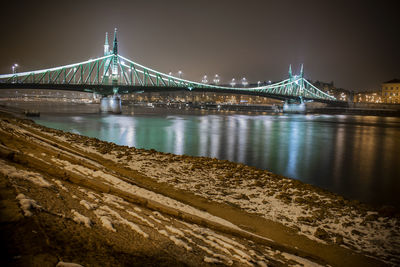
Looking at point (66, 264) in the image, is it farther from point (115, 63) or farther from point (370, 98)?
point (370, 98)

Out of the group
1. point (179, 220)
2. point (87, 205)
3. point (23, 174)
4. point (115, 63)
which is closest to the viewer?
point (87, 205)

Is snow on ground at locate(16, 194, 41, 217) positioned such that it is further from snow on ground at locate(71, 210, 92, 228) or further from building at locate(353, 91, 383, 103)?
building at locate(353, 91, 383, 103)

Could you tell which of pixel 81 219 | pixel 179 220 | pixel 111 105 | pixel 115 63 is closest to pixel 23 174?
pixel 81 219

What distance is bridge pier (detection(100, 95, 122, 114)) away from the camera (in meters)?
64.1

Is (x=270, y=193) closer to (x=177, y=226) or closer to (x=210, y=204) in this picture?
(x=210, y=204)

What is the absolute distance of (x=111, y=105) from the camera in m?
64.9

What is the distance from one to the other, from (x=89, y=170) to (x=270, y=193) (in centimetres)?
544

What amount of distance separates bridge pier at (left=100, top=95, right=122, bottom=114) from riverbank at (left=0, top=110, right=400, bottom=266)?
55650 millimetres

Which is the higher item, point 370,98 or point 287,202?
point 370,98

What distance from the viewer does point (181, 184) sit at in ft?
32.4

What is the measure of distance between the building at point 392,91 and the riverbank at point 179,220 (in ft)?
388

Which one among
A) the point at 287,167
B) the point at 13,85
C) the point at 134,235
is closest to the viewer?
the point at 134,235

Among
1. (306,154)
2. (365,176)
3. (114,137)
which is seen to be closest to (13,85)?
(114,137)

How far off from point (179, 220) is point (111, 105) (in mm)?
62140
